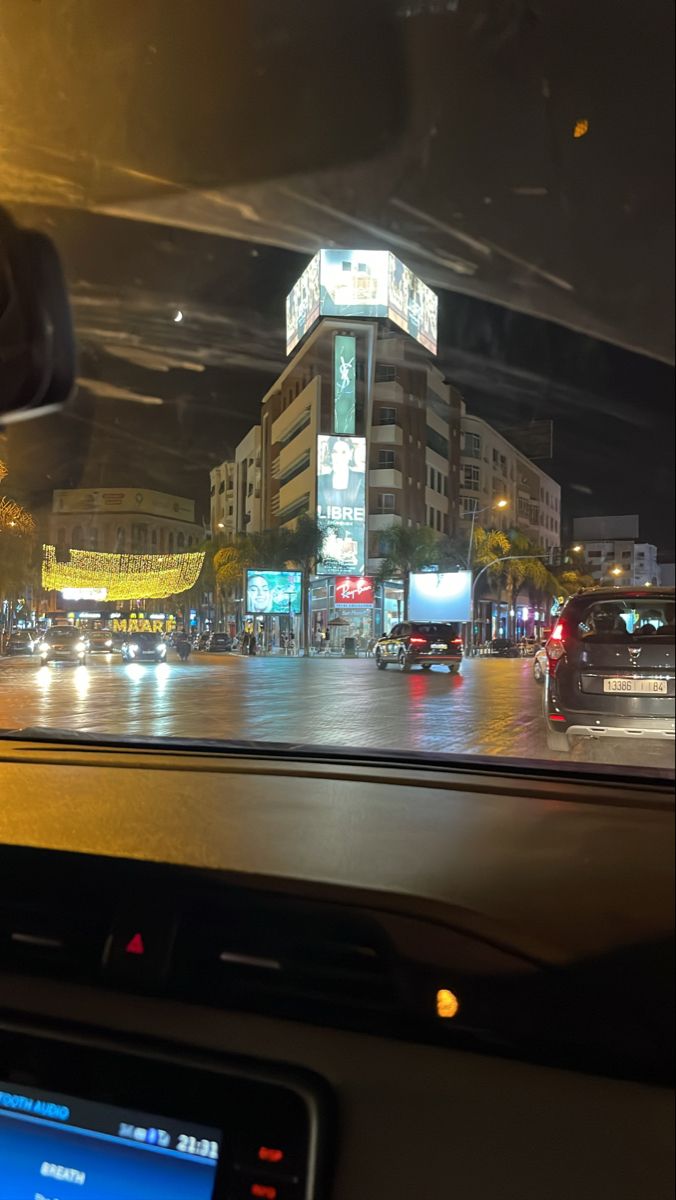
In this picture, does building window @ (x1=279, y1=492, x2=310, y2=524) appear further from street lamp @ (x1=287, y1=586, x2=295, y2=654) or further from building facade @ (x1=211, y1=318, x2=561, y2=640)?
street lamp @ (x1=287, y1=586, x2=295, y2=654)

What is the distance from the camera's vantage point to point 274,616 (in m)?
2.88

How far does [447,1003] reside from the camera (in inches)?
64.4

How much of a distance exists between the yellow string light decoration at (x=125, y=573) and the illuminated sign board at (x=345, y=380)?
628 millimetres

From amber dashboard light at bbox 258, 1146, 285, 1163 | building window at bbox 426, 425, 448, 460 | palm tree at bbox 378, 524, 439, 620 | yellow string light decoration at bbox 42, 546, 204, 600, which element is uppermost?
building window at bbox 426, 425, 448, 460

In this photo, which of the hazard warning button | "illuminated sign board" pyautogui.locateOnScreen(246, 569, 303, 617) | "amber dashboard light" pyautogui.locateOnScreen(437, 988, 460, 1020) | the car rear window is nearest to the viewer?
"amber dashboard light" pyautogui.locateOnScreen(437, 988, 460, 1020)

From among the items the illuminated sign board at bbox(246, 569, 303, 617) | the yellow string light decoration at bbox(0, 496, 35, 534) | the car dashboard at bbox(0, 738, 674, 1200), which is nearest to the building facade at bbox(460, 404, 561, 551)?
the illuminated sign board at bbox(246, 569, 303, 617)

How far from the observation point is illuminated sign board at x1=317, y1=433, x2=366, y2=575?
8.46ft

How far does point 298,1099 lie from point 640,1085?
61 centimetres

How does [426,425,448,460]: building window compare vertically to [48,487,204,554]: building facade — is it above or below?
above

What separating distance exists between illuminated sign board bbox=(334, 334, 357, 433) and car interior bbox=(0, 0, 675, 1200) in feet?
1.48

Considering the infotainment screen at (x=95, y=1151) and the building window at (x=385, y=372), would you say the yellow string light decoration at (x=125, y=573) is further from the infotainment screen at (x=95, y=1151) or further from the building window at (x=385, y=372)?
the infotainment screen at (x=95, y=1151)

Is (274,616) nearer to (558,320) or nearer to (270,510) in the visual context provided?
(270,510)

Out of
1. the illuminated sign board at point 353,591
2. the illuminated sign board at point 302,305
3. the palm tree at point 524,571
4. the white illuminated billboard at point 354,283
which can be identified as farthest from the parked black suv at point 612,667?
the illuminated sign board at point 302,305

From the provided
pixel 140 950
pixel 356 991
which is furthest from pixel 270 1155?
pixel 140 950
